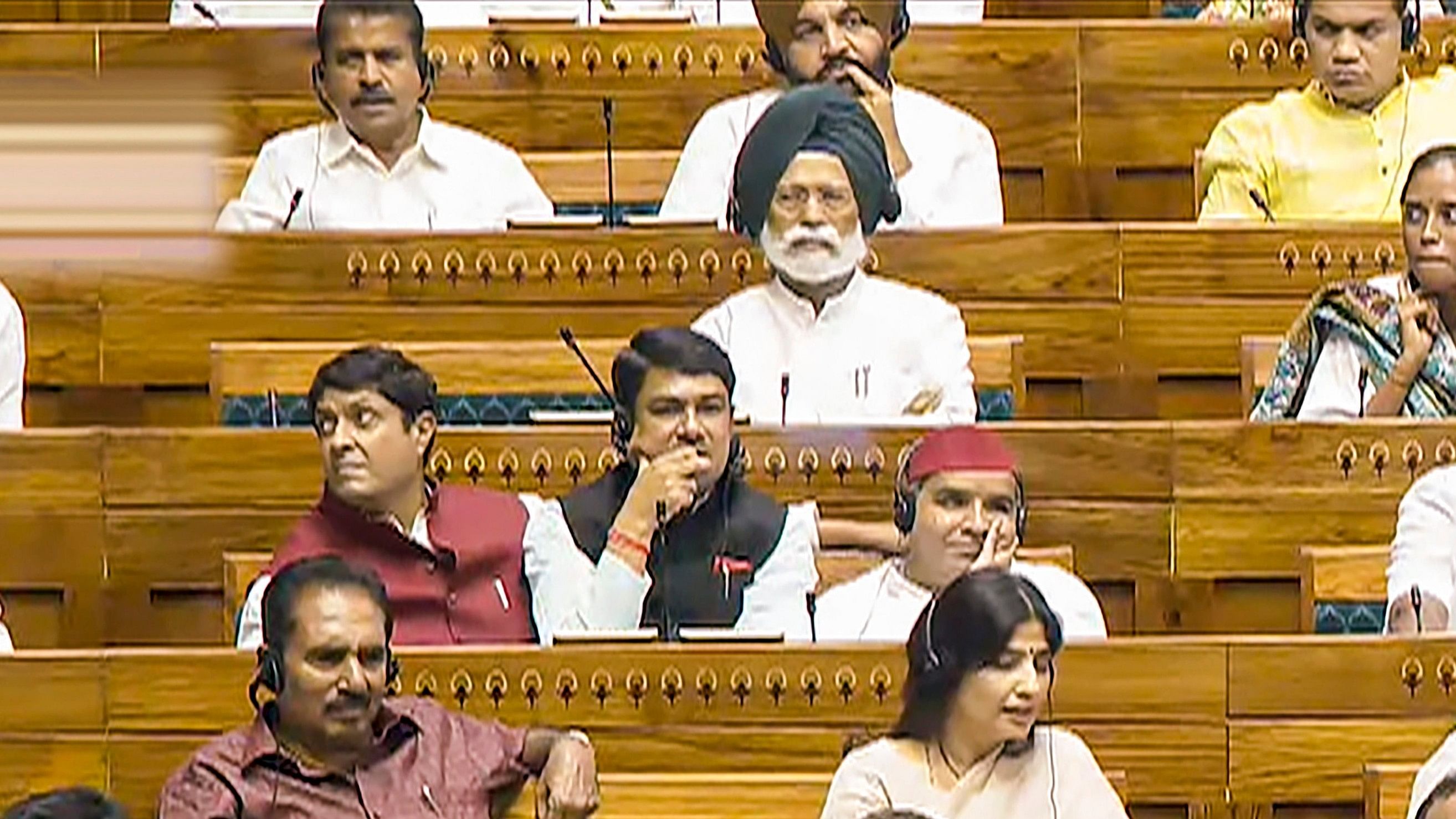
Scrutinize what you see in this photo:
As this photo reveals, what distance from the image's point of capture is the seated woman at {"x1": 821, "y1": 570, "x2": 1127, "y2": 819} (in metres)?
2.97

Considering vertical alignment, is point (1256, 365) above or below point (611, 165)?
below

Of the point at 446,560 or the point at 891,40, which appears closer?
the point at 446,560

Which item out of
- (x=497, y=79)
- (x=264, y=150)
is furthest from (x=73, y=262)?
(x=497, y=79)

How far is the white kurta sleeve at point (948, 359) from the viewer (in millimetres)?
3758

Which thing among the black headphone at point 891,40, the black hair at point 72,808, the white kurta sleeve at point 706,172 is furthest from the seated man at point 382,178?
the black hair at point 72,808

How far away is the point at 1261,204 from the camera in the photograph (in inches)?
164

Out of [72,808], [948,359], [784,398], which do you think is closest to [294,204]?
[784,398]

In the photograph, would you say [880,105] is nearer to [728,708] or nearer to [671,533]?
[671,533]

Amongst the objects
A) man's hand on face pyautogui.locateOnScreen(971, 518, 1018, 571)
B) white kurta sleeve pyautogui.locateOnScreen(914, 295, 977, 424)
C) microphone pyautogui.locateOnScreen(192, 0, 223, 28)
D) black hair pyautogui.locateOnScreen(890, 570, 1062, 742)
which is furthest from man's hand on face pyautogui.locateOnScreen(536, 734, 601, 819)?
microphone pyautogui.locateOnScreen(192, 0, 223, 28)

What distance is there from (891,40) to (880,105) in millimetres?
100

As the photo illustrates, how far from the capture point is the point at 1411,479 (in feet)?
11.8

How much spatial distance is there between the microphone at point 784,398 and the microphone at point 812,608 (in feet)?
1.20

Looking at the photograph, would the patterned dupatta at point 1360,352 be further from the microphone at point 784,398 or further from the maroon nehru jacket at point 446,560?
the maroon nehru jacket at point 446,560

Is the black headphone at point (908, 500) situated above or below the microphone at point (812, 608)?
above
